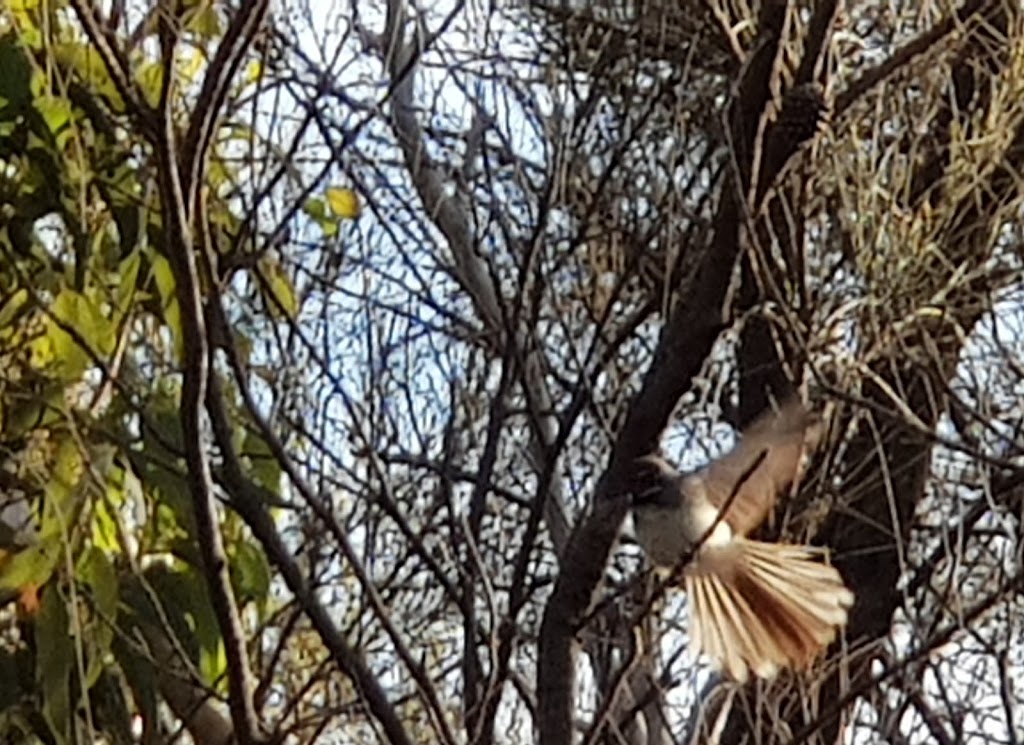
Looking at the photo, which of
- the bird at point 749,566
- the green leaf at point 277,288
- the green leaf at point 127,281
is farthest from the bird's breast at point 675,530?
the green leaf at point 127,281

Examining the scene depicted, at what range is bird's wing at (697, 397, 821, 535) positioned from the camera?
1085 millimetres

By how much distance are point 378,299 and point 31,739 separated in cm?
62

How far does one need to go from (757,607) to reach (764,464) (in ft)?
0.35

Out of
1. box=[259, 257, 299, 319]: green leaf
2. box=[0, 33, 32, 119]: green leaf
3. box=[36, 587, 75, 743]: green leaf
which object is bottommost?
box=[36, 587, 75, 743]: green leaf

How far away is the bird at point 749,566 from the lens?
3.56 feet

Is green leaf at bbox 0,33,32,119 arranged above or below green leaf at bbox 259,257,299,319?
above

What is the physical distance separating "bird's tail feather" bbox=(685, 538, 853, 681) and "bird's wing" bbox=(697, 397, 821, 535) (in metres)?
0.03

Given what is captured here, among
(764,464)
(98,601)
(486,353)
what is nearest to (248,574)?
(98,601)

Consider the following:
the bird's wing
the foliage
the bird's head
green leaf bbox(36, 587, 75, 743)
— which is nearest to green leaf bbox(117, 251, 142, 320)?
the foliage

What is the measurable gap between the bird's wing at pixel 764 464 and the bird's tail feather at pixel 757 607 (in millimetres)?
26

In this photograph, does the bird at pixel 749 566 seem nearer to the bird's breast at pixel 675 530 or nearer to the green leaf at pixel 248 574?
the bird's breast at pixel 675 530

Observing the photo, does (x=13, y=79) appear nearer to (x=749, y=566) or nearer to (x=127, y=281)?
(x=127, y=281)

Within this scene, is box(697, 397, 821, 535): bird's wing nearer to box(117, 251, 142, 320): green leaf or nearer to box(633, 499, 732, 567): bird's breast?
box(633, 499, 732, 567): bird's breast

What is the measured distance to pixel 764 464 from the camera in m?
1.06
